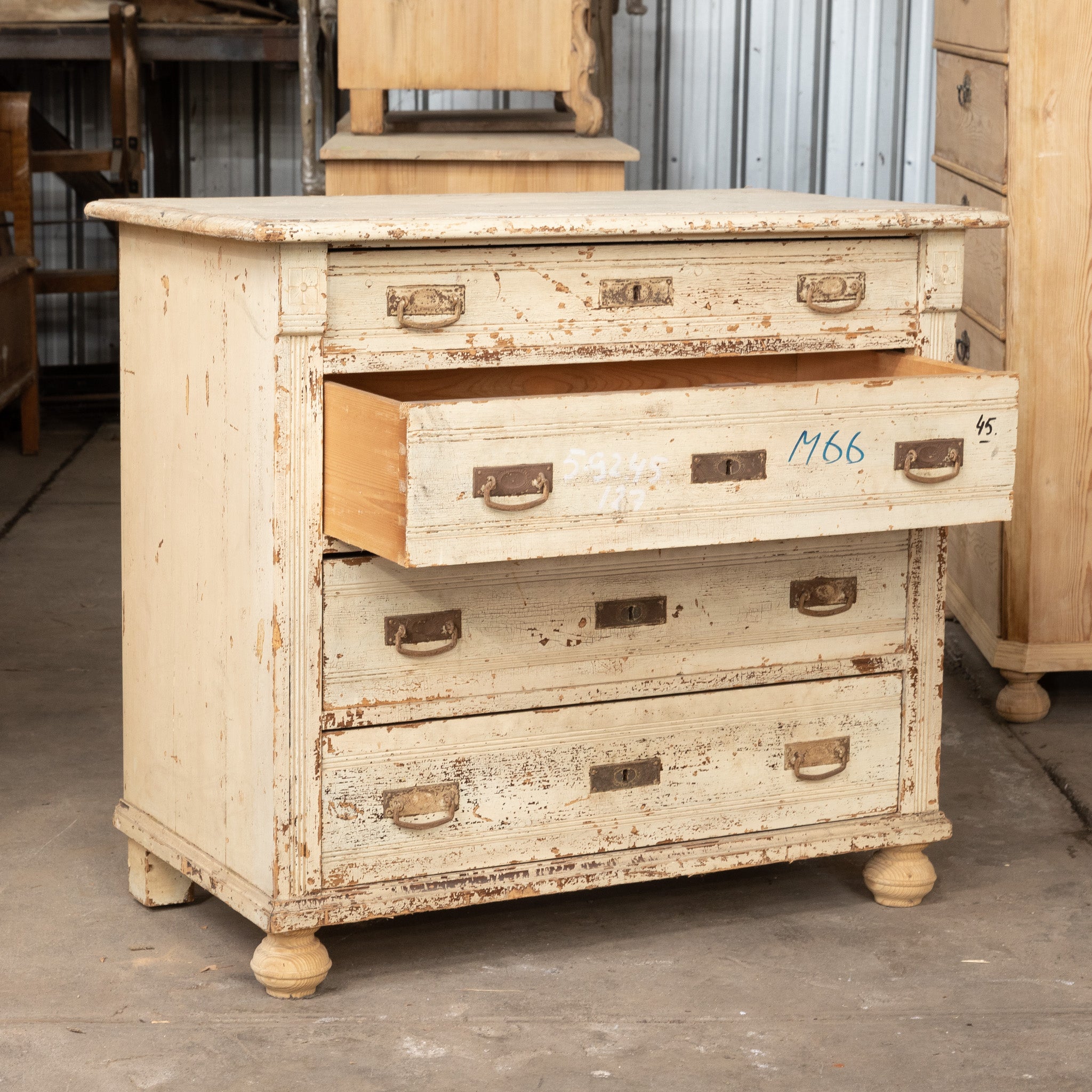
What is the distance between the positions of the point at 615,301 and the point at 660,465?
0.31 m

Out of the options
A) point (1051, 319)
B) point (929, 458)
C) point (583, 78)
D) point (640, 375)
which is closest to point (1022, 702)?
point (1051, 319)

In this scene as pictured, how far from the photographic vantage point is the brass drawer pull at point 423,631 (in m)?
2.27

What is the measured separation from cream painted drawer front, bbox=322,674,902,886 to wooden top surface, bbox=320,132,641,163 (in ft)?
6.92

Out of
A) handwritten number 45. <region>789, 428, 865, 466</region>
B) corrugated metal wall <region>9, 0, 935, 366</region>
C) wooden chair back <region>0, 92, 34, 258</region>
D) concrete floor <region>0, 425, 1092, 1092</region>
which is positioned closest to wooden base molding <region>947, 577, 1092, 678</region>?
concrete floor <region>0, 425, 1092, 1092</region>

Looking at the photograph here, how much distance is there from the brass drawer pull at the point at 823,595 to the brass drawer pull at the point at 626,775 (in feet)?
1.03

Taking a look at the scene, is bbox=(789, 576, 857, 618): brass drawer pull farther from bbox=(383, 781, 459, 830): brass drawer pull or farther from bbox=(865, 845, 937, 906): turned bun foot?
bbox=(383, 781, 459, 830): brass drawer pull

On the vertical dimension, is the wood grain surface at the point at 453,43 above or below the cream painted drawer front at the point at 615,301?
above

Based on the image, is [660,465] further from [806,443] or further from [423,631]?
[423,631]

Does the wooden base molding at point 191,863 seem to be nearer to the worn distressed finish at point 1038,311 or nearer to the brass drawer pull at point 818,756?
the brass drawer pull at point 818,756

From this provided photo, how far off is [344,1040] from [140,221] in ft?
3.77

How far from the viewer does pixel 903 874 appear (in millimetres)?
2646

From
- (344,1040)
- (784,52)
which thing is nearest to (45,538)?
(344,1040)

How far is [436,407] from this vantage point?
196cm

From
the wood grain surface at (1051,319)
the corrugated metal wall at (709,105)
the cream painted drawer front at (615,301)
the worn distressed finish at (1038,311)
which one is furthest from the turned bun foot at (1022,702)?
the corrugated metal wall at (709,105)
